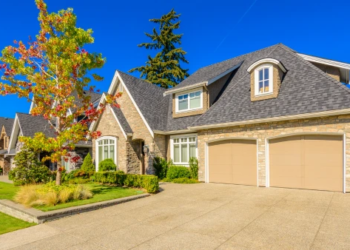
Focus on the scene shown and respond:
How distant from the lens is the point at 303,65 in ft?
42.9

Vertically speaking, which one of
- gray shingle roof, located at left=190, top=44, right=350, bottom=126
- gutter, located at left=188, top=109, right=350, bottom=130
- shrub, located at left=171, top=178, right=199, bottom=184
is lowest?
shrub, located at left=171, top=178, right=199, bottom=184

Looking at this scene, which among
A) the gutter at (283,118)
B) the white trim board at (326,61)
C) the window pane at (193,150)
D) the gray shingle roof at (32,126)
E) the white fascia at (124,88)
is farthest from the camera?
the gray shingle roof at (32,126)

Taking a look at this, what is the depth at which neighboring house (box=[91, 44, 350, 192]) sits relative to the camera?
33.8ft

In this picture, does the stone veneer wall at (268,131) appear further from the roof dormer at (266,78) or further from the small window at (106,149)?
the small window at (106,149)

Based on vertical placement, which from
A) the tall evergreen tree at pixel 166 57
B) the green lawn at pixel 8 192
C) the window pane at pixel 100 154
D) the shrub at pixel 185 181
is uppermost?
the tall evergreen tree at pixel 166 57

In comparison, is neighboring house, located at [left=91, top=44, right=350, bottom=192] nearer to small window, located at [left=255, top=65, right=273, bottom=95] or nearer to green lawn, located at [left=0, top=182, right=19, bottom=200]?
small window, located at [left=255, top=65, right=273, bottom=95]

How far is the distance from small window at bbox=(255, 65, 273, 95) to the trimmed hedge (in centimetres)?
758

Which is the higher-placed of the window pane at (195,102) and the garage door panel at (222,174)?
the window pane at (195,102)

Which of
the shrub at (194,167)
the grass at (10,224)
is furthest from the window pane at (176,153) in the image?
the grass at (10,224)

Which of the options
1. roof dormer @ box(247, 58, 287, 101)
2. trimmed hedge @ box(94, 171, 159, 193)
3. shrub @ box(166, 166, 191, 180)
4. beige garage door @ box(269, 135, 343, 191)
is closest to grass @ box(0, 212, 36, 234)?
trimmed hedge @ box(94, 171, 159, 193)

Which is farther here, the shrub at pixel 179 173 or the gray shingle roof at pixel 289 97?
the shrub at pixel 179 173

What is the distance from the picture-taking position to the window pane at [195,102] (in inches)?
644

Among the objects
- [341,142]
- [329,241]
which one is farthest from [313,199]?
[329,241]

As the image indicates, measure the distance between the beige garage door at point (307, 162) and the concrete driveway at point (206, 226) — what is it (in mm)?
1107
